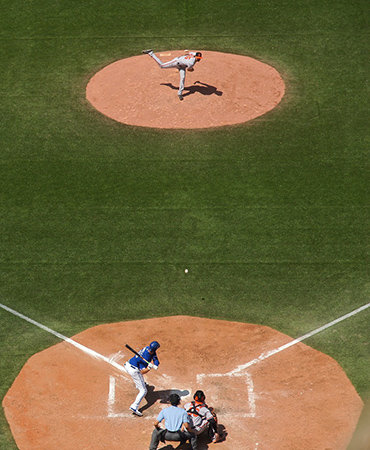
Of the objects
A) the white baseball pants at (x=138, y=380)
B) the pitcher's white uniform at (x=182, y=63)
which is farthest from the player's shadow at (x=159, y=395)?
the pitcher's white uniform at (x=182, y=63)

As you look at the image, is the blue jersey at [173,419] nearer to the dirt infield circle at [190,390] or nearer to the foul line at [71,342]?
the dirt infield circle at [190,390]

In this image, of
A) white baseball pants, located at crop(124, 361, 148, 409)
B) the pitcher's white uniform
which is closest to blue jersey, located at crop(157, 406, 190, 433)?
white baseball pants, located at crop(124, 361, 148, 409)

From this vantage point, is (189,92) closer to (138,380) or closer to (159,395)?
(159,395)

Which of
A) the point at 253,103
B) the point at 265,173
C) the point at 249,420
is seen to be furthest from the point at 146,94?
the point at 249,420

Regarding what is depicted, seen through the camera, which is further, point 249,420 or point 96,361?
point 96,361

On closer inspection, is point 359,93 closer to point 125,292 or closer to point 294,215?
point 294,215

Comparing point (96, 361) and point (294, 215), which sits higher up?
point (294, 215)

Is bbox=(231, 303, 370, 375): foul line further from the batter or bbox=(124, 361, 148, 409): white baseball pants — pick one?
bbox=(124, 361, 148, 409): white baseball pants
